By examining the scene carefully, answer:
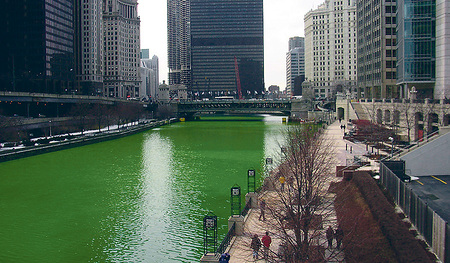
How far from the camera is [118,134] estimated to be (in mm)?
101812

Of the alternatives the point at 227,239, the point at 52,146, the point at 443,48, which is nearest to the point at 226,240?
the point at 227,239

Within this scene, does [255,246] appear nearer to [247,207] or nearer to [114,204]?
[247,207]

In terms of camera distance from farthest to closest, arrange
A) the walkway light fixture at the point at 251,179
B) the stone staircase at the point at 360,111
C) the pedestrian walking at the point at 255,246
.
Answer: the stone staircase at the point at 360,111, the walkway light fixture at the point at 251,179, the pedestrian walking at the point at 255,246

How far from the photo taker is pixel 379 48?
107688 mm

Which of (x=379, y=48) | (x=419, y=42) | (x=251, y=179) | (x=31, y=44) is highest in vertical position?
(x=31, y=44)

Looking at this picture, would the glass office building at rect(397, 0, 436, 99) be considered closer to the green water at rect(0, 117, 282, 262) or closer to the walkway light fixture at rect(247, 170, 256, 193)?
the green water at rect(0, 117, 282, 262)

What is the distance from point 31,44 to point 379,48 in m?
105

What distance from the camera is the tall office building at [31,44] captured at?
144m

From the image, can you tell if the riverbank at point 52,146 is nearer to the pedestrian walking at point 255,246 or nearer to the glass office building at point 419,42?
the pedestrian walking at point 255,246

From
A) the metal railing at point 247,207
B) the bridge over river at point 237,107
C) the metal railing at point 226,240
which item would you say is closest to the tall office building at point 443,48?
the metal railing at point 247,207

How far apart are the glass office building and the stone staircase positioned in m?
23.4

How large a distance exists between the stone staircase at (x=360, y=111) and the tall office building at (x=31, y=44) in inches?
3672

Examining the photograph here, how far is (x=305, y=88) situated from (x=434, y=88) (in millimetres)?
99887

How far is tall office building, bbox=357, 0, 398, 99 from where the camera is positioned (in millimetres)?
104438
